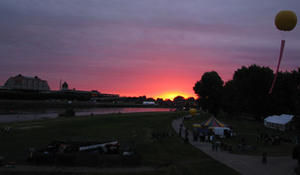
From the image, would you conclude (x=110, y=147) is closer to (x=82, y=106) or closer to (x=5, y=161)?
(x=5, y=161)

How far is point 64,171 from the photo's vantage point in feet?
54.0

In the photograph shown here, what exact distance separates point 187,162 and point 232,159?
4.40 m

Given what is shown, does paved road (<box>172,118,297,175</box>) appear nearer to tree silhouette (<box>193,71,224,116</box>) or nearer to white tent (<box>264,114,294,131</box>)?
white tent (<box>264,114,294,131</box>)

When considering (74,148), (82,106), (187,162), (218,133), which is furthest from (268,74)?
(82,106)

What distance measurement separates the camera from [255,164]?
19766 mm

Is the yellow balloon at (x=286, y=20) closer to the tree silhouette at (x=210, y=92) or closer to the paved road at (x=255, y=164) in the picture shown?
the paved road at (x=255, y=164)

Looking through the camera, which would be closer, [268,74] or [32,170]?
[32,170]

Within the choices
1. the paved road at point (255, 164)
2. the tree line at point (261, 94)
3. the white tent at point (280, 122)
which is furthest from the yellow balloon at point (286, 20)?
the tree line at point (261, 94)

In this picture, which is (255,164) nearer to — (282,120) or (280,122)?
(280,122)

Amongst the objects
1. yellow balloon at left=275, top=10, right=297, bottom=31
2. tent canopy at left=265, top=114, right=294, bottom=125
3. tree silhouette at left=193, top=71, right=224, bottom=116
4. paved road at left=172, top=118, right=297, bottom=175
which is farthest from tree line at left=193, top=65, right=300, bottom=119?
yellow balloon at left=275, top=10, right=297, bottom=31

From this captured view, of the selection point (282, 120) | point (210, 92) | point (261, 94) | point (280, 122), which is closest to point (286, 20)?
point (280, 122)

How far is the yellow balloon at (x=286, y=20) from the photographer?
16.3 meters

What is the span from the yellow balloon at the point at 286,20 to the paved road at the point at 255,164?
10.2 meters

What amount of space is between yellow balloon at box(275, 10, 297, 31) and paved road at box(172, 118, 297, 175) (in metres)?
10.2
